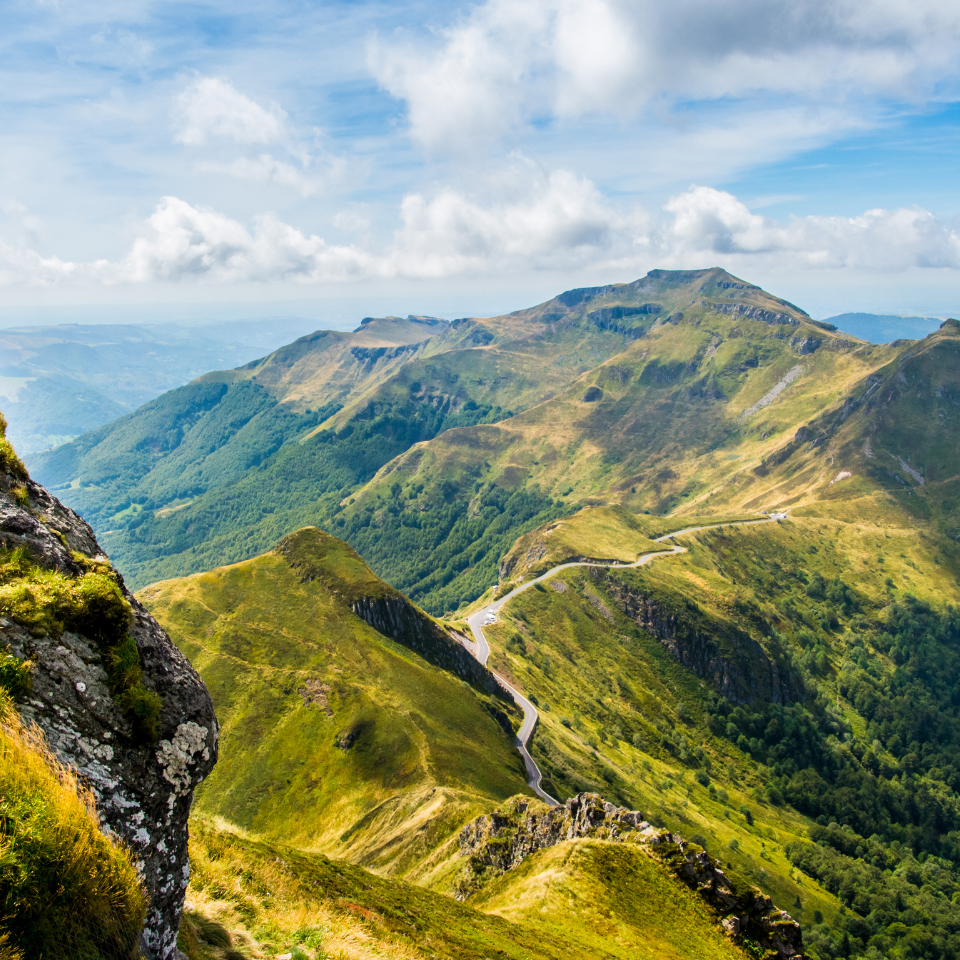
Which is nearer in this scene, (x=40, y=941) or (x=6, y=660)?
(x=40, y=941)

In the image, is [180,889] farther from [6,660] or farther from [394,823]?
[394,823]

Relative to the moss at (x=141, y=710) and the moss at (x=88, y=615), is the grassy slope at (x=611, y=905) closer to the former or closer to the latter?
the moss at (x=141, y=710)

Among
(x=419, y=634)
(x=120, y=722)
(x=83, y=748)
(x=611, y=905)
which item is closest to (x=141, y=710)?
(x=120, y=722)

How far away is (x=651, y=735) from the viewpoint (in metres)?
196

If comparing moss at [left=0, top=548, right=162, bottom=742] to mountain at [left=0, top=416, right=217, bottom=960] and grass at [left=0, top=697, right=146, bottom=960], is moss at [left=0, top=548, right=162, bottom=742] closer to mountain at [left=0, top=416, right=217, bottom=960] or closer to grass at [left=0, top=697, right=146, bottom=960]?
mountain at [left=0, top=416, right=217, bottom=960]

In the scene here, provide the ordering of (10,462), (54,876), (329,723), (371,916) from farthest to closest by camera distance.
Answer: (329,723)
(371,916)
(10,462)
(54,876)

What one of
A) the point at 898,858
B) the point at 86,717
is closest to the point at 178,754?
the point at 86,717

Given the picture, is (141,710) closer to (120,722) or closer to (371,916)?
(120,722)

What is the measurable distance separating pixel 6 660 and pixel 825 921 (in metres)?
185

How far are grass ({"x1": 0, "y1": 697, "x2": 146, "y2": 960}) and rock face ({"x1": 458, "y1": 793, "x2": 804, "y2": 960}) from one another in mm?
55822

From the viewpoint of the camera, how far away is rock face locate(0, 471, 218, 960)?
44.9 ft

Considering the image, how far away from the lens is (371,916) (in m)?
28.2

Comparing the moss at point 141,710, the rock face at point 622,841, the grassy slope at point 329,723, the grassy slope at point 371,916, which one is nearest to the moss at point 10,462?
the moss at point 141,710

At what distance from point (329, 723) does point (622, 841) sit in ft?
243
